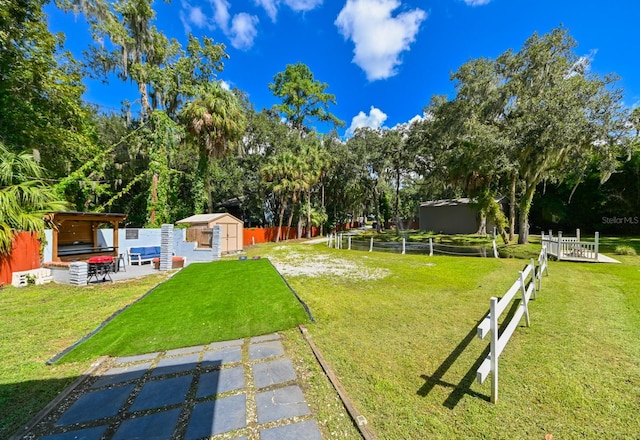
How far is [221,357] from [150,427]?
1179 millimetres

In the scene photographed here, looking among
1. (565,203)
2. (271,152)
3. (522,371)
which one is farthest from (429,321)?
(565,203)

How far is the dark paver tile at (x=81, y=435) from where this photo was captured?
212cm

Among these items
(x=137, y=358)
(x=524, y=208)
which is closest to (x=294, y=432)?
(x=137, y=358)

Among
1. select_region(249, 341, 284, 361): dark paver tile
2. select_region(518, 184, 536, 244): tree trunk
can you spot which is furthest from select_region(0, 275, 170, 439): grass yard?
select_region(518, 184, 536, 244): tree trunk

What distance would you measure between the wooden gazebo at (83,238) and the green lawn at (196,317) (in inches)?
204

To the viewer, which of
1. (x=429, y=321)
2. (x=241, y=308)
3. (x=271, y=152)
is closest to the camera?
(x=429, y=321)

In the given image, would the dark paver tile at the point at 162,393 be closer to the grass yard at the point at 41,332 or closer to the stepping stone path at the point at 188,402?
the stepping stone path at the point at 188,402

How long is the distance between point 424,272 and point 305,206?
16.5 metres

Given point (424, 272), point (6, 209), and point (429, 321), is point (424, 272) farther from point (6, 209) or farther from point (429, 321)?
Answer: point (6, 209)

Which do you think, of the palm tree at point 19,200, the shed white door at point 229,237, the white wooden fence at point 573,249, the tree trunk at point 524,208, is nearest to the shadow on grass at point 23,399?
the palm tree at point 19,200

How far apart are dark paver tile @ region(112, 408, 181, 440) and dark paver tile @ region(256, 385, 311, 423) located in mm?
726

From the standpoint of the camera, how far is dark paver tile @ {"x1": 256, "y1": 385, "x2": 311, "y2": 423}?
7.64ft

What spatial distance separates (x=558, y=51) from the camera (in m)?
12.9

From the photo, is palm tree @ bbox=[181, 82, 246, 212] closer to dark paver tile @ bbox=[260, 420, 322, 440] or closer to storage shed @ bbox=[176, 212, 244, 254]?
storage shed @ bbox=[176, 212, 244, 254]
